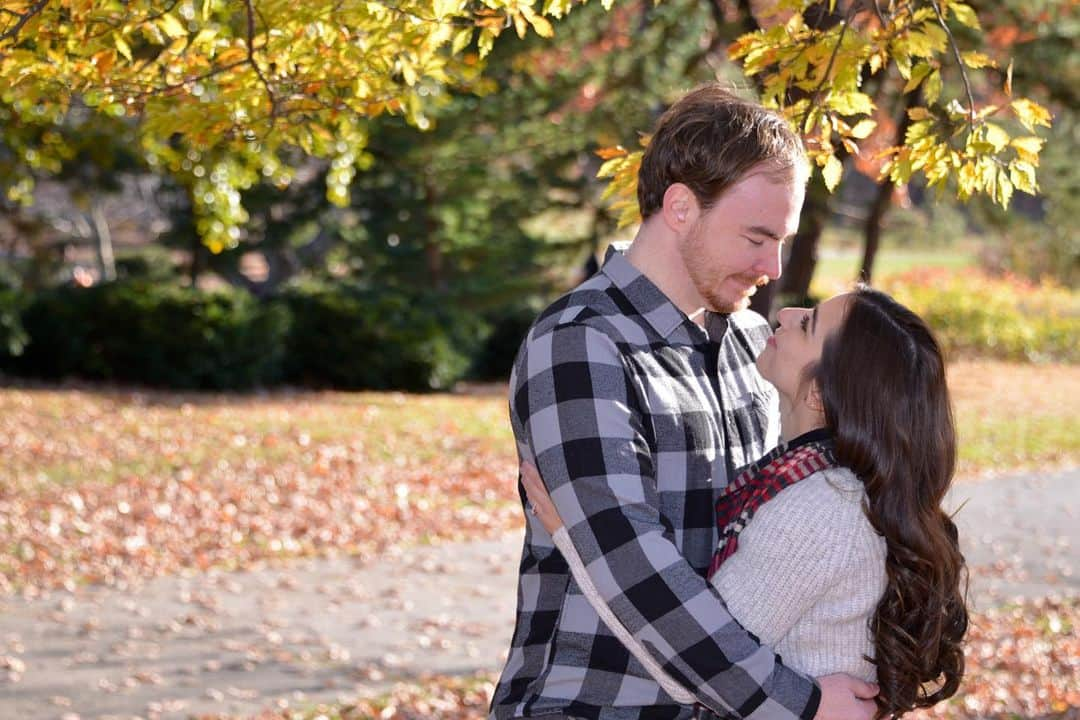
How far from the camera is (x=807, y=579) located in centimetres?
224

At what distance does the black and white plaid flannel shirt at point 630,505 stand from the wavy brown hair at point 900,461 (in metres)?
0.22

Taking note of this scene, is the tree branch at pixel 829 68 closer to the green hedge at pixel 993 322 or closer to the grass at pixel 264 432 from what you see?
the grass at pixel 264 432

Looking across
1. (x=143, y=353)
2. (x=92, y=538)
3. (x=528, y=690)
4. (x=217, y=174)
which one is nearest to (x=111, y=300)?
(x=143, y=353)

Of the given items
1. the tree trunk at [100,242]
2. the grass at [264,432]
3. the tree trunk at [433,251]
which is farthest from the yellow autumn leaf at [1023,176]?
the tree trunk at [100,242]

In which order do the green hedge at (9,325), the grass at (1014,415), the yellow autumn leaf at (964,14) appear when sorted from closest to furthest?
the yellow autumn leaf at (964,14), the grass at (1014,415), the green hedge at (9,325)

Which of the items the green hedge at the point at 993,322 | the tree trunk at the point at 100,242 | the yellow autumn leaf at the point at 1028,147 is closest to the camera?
the yellow autumn leaf at the point at 1028,147

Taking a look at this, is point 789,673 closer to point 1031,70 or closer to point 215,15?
point 215,15

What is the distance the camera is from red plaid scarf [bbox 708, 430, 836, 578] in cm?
231

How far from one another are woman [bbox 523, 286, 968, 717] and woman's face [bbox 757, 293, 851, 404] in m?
0.01

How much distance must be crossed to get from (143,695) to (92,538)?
3308 mm

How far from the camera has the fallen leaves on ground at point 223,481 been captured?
918cm

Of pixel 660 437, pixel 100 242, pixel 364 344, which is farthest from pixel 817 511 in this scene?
pixel 100 242

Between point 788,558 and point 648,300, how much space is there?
56cm

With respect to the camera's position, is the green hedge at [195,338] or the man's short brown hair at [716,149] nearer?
the man's short brown hair at [716,149]
